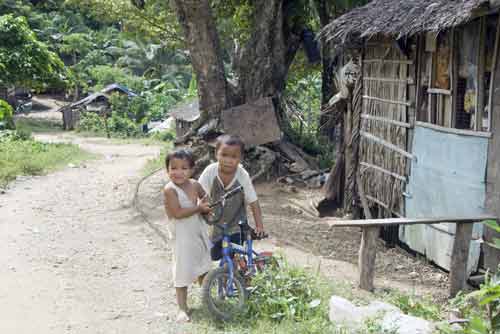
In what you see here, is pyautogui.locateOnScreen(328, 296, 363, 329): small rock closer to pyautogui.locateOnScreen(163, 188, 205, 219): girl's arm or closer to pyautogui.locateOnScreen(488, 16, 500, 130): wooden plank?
pyautogui.locateOnScreen(163, 188, 205, 219): girl's arm

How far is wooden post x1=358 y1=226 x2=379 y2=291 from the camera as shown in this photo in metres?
6.24

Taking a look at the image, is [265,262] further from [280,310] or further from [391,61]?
[391,61]

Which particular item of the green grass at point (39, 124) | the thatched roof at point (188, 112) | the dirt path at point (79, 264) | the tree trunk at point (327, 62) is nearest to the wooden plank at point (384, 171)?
the dirt path at point (79, 264)

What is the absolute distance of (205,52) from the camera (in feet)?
42.0

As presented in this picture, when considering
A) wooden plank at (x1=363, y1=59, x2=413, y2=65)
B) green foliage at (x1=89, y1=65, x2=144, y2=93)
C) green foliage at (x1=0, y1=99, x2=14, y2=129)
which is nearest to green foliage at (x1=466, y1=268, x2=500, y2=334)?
wooden plank at (x1=363, y1=59, x2=413, y2=65)

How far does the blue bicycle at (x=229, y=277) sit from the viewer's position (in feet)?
16.0

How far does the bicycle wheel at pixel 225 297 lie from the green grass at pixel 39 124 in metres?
27.0

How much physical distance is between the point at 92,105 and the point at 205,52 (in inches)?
881

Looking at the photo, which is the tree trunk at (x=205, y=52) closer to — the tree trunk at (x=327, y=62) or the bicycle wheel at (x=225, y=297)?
the tree trunk at (x=327, y=62)

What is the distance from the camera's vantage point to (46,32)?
4016cm

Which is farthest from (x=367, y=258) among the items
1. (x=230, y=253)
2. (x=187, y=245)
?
(x=187, y=245)

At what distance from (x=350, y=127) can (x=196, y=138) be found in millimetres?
3938

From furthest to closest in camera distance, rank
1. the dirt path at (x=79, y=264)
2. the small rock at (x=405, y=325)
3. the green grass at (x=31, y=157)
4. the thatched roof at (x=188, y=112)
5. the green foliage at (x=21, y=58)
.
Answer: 1. the thatched roof at (x=188, y=112)
2. the green foliage at (x=21, y=58)
3. the green grass at (x=31, y=157)
4. the dirt path at (x=79, y=264)
5. the small rock at (x=405, y=325)

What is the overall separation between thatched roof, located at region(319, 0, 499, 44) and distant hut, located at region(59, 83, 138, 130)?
82.9 ft
